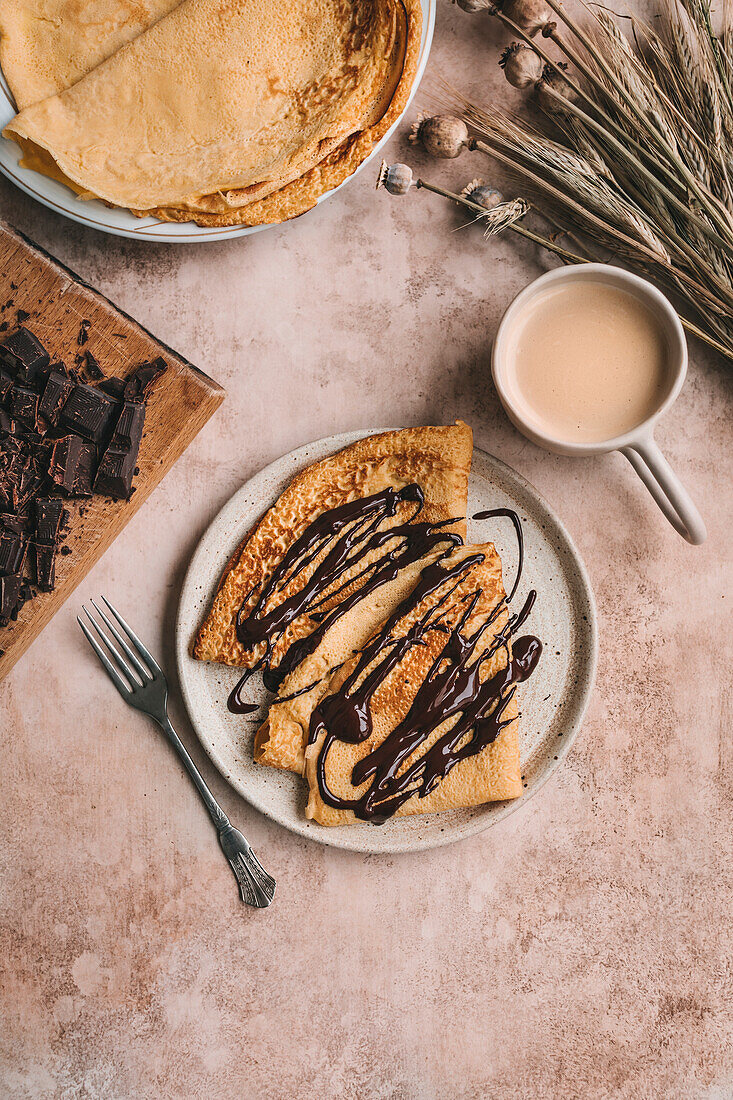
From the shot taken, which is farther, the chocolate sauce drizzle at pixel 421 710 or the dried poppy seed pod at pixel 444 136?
the dried poppy seed pod at pixel 444 136

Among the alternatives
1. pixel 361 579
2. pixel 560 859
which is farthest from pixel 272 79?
pixel 560 859

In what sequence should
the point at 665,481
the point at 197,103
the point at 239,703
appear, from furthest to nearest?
the point at 239,703, the point at 197,103, the point at 665,481

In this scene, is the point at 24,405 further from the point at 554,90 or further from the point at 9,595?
the point at 554,90

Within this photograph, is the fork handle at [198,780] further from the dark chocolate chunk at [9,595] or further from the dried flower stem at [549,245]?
the dried flower stem at [549,245]

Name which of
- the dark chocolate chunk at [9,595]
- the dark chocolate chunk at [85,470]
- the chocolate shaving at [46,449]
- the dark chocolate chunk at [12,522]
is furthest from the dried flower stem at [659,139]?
the dark chocolate chunk at [9,595]

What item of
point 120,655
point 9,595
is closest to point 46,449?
point 9,595

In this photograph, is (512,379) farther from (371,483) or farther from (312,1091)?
(312,1091)

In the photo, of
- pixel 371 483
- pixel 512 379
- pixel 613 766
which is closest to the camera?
pixel 512 379
